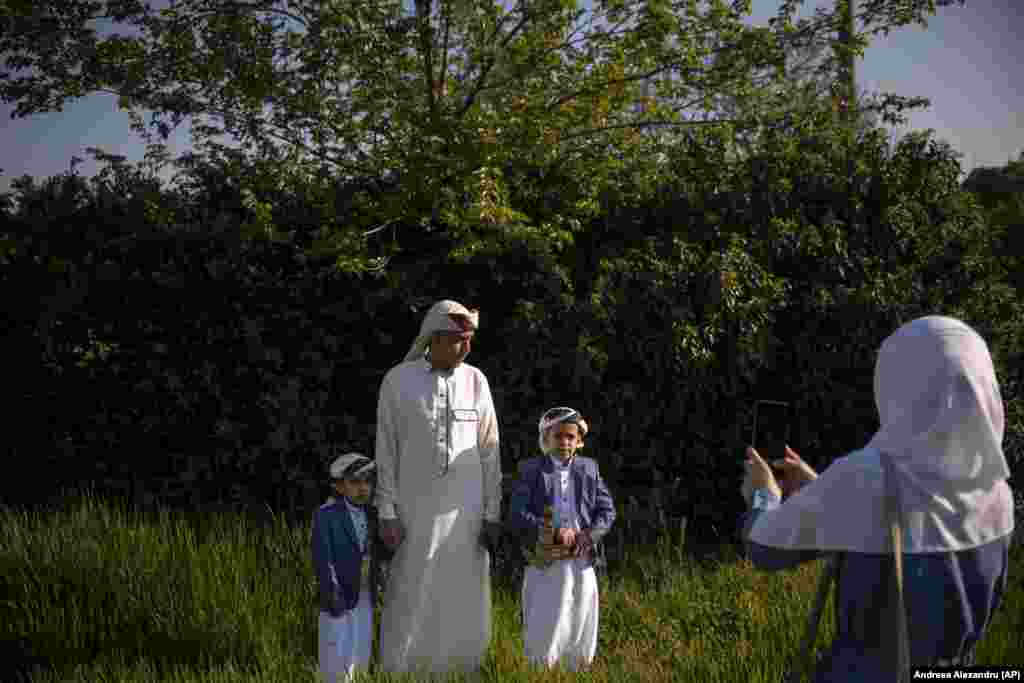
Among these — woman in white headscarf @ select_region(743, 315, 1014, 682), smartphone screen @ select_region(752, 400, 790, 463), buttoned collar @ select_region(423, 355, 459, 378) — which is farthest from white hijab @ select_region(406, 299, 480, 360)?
smartphone screen @ select_region(752, 400, 790, 463)

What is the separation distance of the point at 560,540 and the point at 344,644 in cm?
116

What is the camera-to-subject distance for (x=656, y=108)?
8.78 metres

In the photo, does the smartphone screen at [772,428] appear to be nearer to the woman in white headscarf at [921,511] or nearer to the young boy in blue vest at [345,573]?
the young boy in blue vest at [345,573]

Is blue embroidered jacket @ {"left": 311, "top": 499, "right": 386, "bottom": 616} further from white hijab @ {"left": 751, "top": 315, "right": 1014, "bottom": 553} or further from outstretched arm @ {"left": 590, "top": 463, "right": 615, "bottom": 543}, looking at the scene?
white hijab @ {"left": 751, "top": 315, "right": 1014, "bottom": 553}

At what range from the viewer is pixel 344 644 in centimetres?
443

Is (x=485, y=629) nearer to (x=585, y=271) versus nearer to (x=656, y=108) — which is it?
(x=585, y=271)

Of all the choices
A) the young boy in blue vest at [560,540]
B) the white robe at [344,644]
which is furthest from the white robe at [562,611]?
the white robe at [344,644]

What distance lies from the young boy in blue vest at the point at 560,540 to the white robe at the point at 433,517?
9.2 inches

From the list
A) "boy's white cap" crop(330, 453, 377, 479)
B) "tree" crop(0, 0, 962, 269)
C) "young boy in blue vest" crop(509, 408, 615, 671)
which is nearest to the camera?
"boy's white cap" crop(330, 453, 377, 479)

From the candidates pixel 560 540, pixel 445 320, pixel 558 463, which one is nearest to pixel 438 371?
pixel 445 320

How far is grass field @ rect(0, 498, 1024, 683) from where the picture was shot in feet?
15.4

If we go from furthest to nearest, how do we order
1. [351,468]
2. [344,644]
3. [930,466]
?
[351,468], [344,644], [930,466]

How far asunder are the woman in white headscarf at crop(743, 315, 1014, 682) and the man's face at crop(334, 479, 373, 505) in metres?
2.35

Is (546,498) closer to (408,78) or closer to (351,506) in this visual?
(351,506)
